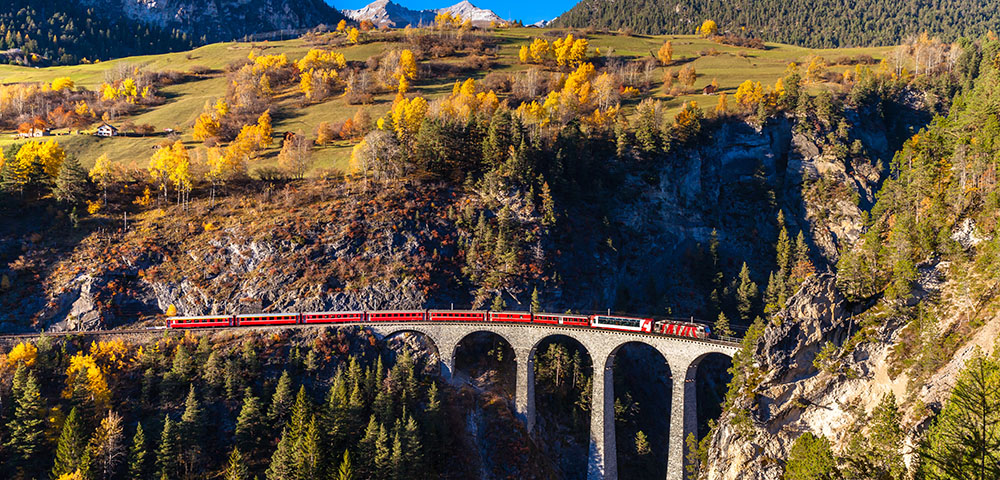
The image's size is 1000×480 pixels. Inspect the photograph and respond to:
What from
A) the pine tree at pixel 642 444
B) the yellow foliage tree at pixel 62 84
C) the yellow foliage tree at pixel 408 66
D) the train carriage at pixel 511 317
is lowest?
the pine tree at pixel 642 444

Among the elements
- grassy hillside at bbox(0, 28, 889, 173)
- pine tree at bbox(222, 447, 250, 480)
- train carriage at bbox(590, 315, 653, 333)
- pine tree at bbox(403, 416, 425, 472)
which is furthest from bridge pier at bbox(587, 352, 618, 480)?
grassy hillside at bbox(0, 28, 889, 173)

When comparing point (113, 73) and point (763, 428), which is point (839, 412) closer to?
point (763, 428)

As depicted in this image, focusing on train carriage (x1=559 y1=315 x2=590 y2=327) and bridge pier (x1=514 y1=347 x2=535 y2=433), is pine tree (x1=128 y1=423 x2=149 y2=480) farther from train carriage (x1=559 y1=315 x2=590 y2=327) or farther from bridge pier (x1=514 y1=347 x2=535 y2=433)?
train carriage (x1=559 y1=315 x2=590 y2=327)

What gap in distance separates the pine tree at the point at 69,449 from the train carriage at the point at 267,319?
65.8 feet

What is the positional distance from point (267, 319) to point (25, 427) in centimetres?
2485

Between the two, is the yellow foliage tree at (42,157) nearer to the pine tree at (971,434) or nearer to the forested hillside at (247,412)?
the forested hillside at (247,412)

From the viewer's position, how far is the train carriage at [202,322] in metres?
74.0

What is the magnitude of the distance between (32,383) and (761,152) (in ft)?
366

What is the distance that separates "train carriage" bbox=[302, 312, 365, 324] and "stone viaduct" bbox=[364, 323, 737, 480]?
7.15ft

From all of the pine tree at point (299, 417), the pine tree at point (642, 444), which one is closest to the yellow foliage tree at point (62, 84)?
the pine tree at point (299, 417)

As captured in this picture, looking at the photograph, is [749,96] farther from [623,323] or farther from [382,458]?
[382,458]

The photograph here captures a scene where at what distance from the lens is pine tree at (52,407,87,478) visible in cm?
5538

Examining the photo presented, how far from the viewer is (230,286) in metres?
80.0

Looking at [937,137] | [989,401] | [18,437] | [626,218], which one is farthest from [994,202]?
[18,437]
